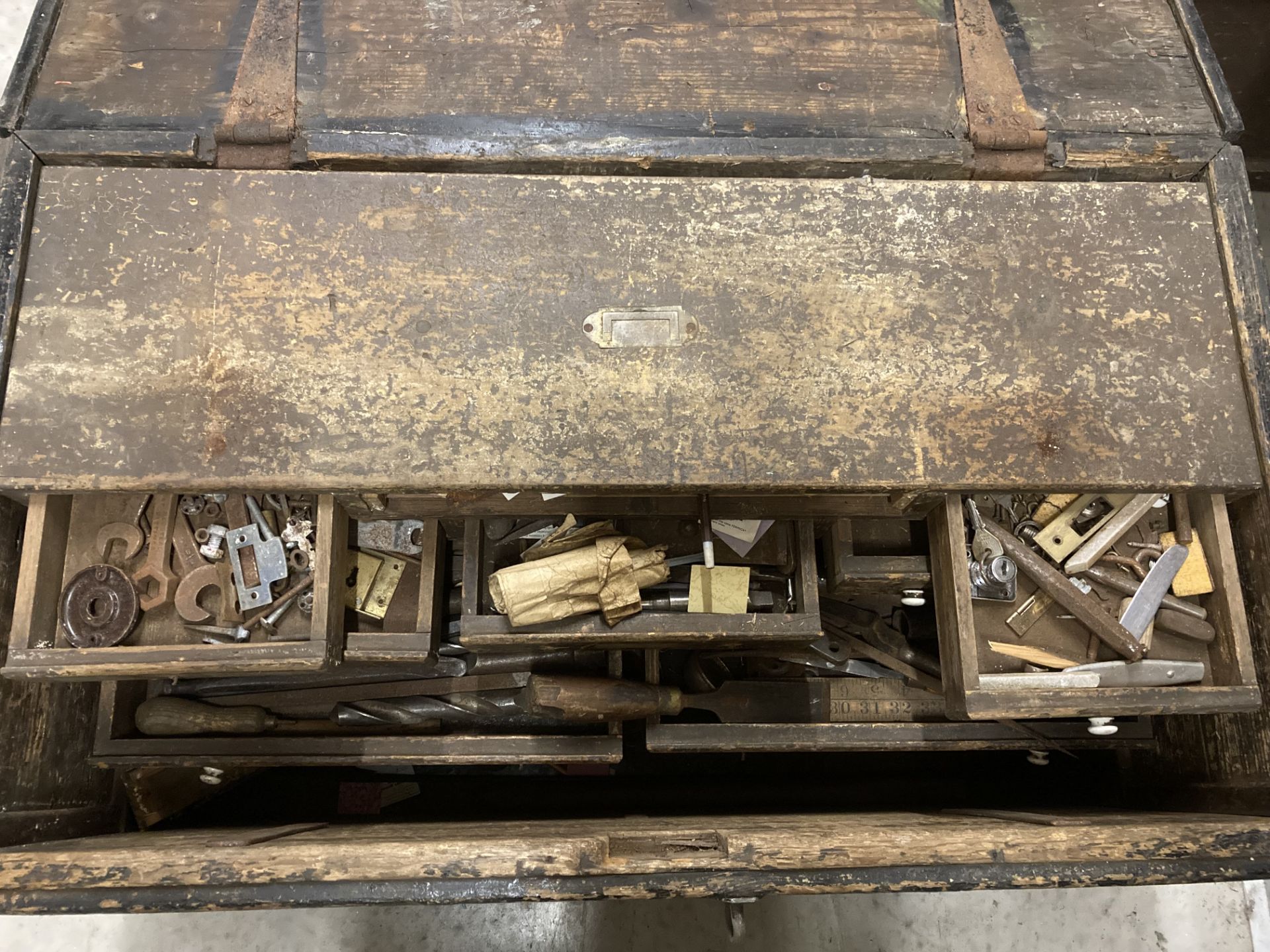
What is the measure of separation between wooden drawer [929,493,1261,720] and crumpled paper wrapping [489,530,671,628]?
0.65 metres

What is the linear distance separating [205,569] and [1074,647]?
1.90 m

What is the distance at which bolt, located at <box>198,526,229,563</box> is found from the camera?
1626mm

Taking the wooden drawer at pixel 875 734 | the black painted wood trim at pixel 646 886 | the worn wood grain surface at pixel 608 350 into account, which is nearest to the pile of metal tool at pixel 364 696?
the wooden drawer at pixel 875 734

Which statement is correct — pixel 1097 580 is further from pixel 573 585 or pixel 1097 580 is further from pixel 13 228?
pixel 13 228

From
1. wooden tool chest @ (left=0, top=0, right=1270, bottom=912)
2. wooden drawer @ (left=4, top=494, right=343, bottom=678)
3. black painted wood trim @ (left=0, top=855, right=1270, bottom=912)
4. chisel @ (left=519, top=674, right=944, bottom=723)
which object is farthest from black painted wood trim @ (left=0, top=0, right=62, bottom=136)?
chisel @ (left=519, top=674, right=944, bottom=723)

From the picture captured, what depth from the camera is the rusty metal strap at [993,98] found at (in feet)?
5.40

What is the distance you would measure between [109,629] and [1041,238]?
2.11 meters

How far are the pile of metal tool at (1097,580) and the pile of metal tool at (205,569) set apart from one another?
58.4 inches

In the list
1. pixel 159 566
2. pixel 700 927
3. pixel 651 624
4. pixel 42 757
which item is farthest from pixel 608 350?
pixel 700 927

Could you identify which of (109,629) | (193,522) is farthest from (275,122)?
(109,629)

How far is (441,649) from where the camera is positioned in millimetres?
1949

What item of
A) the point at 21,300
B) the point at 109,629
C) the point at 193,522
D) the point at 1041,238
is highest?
the point at 1041,238

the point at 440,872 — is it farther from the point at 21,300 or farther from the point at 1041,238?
the point at 1041,238

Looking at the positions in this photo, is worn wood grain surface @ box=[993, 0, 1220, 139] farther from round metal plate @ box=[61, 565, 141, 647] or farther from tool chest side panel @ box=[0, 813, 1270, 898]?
round metal plate @ box=[61, 565, 141, 647]
